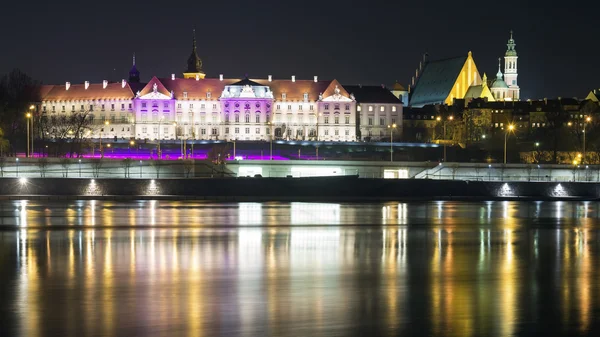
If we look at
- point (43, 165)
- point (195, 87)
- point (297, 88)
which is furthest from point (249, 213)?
point (297, 88)

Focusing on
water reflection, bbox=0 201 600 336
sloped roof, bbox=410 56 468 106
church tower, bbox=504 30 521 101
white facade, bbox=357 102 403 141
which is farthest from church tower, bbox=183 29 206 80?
water reflection, bbox=0 201 600 336

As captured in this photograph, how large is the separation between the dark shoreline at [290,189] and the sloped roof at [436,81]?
116 m

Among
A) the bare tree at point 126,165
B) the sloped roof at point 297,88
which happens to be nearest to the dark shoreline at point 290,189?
the bare tree at point 126,165

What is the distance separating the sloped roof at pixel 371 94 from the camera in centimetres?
15288

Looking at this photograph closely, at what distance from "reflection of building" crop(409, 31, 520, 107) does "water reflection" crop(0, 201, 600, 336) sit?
142 m

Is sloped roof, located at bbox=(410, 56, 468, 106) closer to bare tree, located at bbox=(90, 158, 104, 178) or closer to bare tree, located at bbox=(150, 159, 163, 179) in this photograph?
bare tree, located at bbox=(150, 159, 163, 179)

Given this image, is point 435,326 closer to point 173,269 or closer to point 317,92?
point 173,269

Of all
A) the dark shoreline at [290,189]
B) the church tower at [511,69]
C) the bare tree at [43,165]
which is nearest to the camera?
the dark shoreline at [290,189]

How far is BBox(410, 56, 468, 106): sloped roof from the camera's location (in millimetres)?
178288

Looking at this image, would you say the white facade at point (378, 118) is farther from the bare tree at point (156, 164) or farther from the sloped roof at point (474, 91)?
the bare tree at point (156, 164)

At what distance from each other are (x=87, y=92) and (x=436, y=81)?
75.5 meters

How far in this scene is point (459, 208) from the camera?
1876 inches

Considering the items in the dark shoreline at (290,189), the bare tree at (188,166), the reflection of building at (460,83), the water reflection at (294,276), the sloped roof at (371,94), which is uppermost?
the reflection of building at (460,83)

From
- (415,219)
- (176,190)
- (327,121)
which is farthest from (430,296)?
(327,121)
